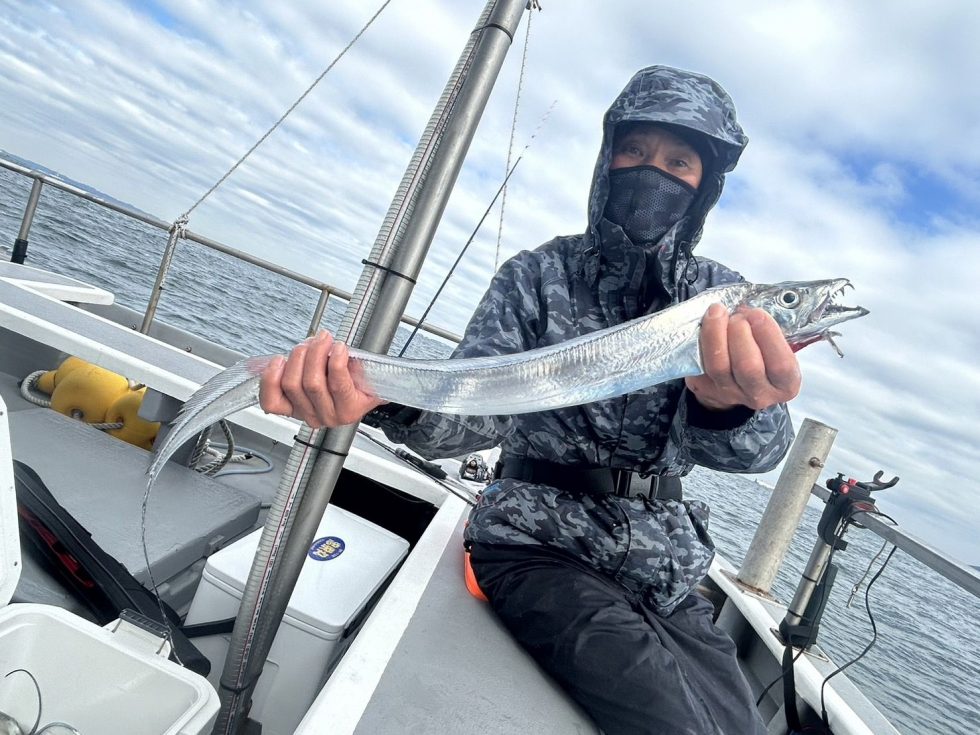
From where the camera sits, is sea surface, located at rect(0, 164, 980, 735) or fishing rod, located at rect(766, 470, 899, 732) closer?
fishing rod, located at rect(766, 470, 899, 732)

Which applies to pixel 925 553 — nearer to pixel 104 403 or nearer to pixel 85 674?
pixel 85 674

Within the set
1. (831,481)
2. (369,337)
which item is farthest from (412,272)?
Result: (831,481)

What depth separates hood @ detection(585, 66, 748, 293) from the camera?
247cm

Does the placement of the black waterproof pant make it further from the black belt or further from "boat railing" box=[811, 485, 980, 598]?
"boat railing" box=[811, 485, 980, 598]

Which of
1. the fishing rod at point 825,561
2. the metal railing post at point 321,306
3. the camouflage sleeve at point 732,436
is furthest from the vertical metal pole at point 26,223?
the fishing rod at point 825,561

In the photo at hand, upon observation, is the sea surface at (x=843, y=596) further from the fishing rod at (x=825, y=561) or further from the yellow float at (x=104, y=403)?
the yellow float at (x=104, y=403)

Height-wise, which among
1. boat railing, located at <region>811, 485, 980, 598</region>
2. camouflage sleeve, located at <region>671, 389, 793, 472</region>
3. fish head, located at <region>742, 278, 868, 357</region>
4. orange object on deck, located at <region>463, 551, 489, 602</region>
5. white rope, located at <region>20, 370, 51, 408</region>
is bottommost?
white rope, located at <region>20, 370, 51, 408</region>

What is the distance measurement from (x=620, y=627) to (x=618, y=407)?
84 cm

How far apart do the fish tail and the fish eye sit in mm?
1596

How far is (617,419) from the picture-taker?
2.36 metres

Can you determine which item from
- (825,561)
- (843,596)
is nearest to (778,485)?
(825,561)

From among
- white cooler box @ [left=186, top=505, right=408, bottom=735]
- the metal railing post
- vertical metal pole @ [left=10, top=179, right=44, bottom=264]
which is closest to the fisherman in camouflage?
white cooler box @ [left=186, top=505, right=408, bottom=735]

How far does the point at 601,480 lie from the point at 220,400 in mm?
1442

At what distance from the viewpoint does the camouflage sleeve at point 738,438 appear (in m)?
2.02
